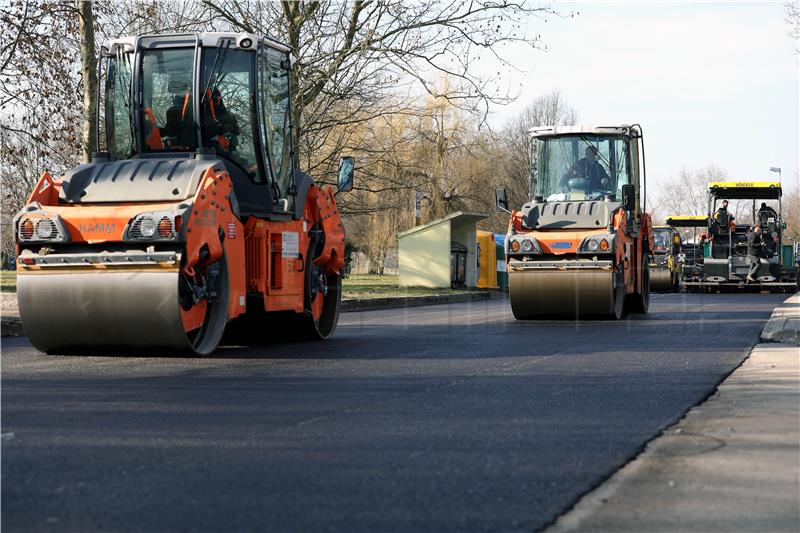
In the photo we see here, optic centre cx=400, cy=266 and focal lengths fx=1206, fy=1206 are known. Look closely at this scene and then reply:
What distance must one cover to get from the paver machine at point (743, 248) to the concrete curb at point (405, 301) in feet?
24.3

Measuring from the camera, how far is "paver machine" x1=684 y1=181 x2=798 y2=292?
3700 cm

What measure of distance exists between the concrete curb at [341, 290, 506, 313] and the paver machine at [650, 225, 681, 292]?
24.1 feet

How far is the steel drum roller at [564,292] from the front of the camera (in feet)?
60.8

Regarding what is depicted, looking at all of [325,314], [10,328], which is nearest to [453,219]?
[325,314]

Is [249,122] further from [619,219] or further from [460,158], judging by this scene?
[460,158]

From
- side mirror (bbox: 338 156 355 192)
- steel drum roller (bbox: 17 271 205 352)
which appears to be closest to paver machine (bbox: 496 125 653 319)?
side mirror (bbox: 338 156 355 192)

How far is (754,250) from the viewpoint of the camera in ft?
121

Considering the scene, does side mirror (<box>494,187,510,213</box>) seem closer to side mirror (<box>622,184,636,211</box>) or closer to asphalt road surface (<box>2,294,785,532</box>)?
side mirror (<box>622,184,636,211</box>)

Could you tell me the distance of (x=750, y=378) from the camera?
10.3m

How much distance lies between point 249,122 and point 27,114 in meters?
12.6

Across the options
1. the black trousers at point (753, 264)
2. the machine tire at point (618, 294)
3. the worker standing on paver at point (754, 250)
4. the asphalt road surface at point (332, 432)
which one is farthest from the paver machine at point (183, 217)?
the black trousers at point (753, 264)

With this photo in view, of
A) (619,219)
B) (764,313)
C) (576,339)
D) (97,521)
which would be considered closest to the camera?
(97,521)

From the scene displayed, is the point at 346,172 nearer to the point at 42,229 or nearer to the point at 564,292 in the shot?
the point at 42,229

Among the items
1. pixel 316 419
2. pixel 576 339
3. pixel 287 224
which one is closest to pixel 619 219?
pixel 576 339
